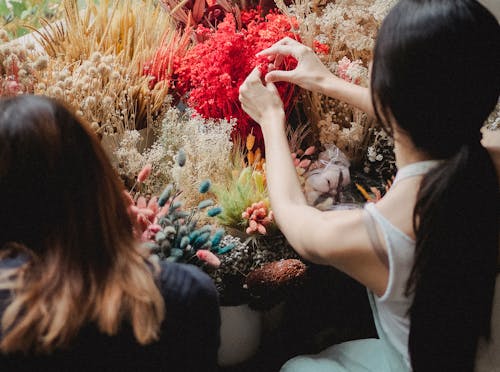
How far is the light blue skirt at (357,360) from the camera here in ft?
4.60

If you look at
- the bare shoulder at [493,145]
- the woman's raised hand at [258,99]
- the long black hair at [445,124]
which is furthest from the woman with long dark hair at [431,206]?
the woman's raised hand at [258,99]

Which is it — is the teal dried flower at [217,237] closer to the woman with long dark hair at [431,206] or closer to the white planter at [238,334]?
the woman with long dark hair at [431,206]

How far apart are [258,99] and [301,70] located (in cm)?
16

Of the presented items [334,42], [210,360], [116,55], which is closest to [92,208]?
[210,360]

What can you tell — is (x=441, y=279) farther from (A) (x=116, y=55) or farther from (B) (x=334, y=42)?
(A) (x=116, y=55)

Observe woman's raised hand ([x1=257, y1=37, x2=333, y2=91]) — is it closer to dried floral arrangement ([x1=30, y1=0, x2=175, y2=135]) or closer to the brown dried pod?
dried floral arrangement ([x1=30, y1=0, x2=175, y2=135])

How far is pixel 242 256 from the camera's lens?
4.70 feet

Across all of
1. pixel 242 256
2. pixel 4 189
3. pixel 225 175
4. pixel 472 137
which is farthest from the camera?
pixel 225 175

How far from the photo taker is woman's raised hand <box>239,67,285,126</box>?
147 cm

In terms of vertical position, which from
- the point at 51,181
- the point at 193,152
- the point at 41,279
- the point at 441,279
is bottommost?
the point at 441,279

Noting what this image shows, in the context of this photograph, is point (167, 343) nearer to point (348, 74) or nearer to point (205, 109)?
point (205, 109)

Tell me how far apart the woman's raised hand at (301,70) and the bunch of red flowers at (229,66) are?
0.07m

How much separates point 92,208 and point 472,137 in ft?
2.52

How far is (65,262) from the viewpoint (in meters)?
0.84
